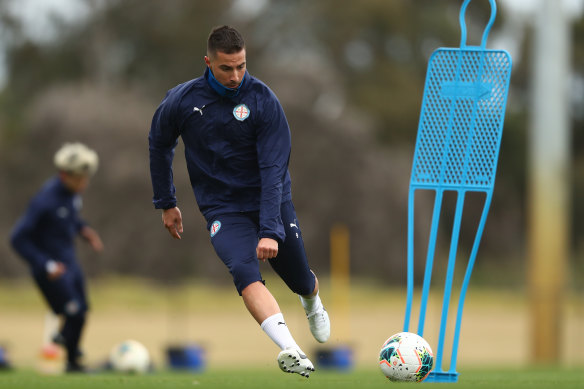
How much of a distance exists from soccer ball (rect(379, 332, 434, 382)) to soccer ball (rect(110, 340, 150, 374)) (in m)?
4.61

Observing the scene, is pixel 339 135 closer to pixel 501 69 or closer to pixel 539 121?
pixel 539 121

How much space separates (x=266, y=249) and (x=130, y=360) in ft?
16.2

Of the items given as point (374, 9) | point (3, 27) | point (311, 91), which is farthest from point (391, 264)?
point (3, 27)

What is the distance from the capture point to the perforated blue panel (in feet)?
22.7

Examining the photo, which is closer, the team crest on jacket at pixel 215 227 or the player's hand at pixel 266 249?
the player's hand at pixel 266 249

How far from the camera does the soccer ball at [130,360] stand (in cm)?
1052

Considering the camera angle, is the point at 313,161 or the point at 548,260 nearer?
the point at 548,260

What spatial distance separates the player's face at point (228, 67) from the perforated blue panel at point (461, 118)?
1395mm

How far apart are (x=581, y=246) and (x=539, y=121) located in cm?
2979

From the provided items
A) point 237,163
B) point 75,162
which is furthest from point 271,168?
point 75,162

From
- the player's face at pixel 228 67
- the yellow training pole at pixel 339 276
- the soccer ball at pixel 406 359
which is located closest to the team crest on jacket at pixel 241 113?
the player's face at pixel 228 67

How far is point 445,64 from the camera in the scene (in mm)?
7031

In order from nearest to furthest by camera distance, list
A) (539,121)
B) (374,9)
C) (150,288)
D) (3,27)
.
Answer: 1. (539,121)
2. (150,288)
3. (3,27)
4. (374,9)

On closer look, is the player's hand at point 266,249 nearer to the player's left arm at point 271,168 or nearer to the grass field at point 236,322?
the player's left arm at point 271,168
